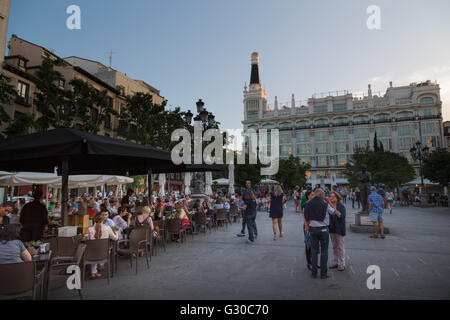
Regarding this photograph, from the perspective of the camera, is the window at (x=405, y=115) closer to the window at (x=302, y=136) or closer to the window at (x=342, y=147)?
the window at (x=342, y=147)

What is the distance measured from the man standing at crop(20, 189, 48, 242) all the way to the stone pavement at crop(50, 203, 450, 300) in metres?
2.21

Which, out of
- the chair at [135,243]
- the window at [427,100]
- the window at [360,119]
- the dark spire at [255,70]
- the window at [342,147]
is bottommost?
the chair at [135,243]

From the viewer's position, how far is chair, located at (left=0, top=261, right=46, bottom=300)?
3.09 m

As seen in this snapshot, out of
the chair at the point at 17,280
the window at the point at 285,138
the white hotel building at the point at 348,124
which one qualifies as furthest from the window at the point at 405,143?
the chair at the point at 17,280

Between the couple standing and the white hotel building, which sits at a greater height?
the white hotel building

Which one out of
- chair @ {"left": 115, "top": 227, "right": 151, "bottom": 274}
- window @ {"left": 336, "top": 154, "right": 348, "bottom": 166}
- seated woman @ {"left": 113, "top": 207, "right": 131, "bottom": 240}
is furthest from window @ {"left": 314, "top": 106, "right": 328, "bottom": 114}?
chair @ {"left": 115, "top": 227, "right": 151, "bottom": 274}

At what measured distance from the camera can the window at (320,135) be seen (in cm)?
7175

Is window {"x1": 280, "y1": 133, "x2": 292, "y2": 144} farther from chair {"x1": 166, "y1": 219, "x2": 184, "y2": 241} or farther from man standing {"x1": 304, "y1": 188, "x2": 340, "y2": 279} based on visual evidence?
man standing {"x1": 304, "y1": 188, "x2": 340, "y2": 279}

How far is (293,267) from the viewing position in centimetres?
558

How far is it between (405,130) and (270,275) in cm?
7460

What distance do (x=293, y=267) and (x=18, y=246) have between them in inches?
190

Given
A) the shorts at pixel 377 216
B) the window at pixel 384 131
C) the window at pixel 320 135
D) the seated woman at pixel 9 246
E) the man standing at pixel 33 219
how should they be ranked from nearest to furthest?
the seated woman at pixel 9 246 → the man standing at pixel 33 219 → the shorts at pixel 377 216 → the window at pixel 384 131 → the window at pixel 320 135

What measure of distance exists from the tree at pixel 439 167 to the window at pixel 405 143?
155 feet
